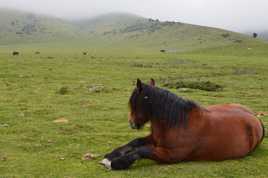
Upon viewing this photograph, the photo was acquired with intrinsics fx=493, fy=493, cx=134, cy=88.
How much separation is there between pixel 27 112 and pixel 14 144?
551cm

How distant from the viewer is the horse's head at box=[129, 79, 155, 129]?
948 cm

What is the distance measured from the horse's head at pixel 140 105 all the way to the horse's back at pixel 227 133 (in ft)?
3.79

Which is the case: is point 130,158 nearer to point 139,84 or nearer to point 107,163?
point 107,163

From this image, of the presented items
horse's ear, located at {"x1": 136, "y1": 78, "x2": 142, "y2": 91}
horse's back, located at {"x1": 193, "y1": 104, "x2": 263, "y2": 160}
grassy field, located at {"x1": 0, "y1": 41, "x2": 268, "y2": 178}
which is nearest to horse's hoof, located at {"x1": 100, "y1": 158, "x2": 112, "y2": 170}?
grassy field, located at {"x1": 0, "y1": 41, "x2": 268, "y2": 178}

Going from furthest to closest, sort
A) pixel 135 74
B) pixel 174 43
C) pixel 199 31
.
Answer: pixel 199 31
pixel 174 43
pixel 135 74

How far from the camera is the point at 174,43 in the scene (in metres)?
116

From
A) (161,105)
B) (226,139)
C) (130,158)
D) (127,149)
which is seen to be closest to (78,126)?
(127,149)

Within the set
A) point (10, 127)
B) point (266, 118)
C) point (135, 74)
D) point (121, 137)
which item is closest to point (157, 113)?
point (121, 137)

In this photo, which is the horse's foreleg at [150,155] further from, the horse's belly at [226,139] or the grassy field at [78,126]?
the horse's belly at [226,139]

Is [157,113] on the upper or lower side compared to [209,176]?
upper

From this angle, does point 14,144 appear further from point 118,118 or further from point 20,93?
point 20,93

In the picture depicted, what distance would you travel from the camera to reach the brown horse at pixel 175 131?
943 cm

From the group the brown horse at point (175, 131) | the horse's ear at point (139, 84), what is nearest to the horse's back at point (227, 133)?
the brown horse at point (175, 131)

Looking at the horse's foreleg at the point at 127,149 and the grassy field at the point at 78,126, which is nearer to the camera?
the grassy field at the point at 78,126
